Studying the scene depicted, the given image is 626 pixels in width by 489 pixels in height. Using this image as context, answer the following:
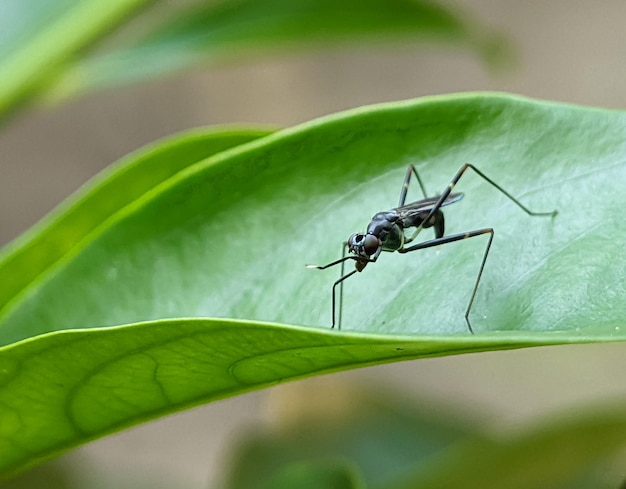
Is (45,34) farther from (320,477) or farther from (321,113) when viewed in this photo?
(321,113)

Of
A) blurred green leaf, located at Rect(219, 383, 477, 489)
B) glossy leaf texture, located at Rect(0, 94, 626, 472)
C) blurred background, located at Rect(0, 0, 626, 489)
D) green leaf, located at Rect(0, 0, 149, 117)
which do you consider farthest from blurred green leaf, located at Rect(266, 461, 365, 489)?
blurred background, located at Rect(0, 0, 626, 489)

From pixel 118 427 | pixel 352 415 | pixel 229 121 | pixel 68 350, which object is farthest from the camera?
pixel 229 121

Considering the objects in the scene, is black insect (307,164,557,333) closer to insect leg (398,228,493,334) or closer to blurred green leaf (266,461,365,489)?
insect leg (398,228,493,334)

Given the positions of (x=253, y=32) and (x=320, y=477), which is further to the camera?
(x=253, y=32)

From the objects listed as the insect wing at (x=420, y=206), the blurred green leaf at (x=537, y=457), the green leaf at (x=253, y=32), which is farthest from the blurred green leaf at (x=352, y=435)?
the green leaf at (x=253, y=32)

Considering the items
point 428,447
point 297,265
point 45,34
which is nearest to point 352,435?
point 428,447

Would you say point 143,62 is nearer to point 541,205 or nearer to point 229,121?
point 541,205

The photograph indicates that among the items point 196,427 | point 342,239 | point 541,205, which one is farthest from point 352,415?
point 196,427
